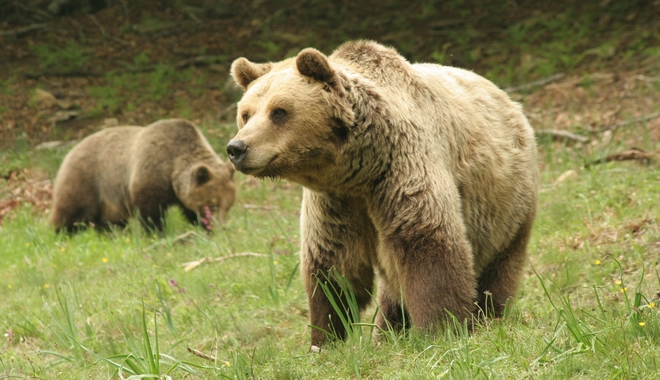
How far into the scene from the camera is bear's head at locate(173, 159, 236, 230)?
9234 millimetres

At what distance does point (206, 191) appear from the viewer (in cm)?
925

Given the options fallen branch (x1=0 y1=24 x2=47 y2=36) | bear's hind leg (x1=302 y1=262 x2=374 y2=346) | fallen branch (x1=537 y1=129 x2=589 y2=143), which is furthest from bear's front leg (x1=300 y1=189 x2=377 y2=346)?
fallen branch (x1=0 y1=24 x2=47 y2=36)

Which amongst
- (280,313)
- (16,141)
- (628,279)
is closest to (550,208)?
(628,279)

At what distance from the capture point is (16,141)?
1295cm

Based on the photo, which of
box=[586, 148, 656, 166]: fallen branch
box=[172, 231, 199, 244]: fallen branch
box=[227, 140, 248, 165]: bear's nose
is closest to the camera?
box=[227, 140, 248, 165]: bear's nose

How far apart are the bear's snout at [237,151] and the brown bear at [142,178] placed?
5.31 m

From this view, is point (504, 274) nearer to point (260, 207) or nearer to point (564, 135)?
point (260, 207)

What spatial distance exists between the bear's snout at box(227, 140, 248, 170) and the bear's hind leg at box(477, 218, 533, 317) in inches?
75.0

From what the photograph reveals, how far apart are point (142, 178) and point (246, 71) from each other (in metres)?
5.75

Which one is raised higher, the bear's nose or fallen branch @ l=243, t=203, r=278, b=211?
the bear's nose

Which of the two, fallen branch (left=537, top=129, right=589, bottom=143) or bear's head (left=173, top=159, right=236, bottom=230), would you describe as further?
fallen branch (left=537, top=129, right=589, bottom=143)

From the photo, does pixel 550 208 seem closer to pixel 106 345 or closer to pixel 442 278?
pixel 442 278

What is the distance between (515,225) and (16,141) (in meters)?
10.6

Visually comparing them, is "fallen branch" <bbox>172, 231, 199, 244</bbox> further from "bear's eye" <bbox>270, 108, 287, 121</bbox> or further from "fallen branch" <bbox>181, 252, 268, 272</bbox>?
"bear's eye" <bbox>270, 108, 287, 121</bbox>
